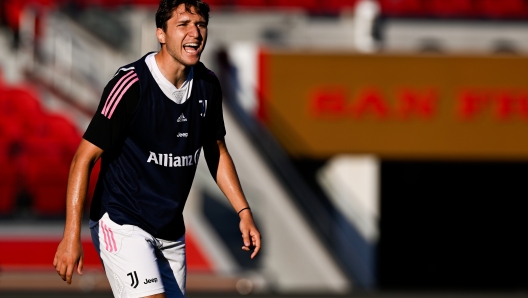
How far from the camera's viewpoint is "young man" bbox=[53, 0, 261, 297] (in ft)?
14.0

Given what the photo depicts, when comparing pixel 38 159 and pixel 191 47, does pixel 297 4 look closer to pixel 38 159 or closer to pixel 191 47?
pixel 38 159

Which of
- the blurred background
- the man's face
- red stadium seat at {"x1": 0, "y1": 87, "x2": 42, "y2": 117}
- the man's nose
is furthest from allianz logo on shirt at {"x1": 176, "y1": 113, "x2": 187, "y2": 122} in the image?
red stadium seat at {"x1": 0, "y1": 87, "x2": 42, "y2": 117}

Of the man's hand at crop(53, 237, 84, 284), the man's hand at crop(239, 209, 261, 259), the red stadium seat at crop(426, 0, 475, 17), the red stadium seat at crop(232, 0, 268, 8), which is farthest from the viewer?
the red stadium seat at crop(426, 0, 475, 17)

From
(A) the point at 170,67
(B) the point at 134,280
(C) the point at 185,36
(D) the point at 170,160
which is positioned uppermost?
(C) the point at 185,36

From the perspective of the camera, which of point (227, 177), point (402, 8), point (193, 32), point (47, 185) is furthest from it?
point (402, 8)

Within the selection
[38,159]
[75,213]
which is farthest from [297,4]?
[75,213]

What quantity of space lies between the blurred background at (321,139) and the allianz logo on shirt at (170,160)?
5.34 metres

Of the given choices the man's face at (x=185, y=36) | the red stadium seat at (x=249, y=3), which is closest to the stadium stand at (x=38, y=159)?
the red stadium seat at (x=249, y=3)

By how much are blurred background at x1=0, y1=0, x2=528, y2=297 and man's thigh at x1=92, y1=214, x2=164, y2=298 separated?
514cm

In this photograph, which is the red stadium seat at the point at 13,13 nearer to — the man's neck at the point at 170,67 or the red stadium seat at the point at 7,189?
the red stadium seat at the point at 7,189

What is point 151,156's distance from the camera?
4.41m

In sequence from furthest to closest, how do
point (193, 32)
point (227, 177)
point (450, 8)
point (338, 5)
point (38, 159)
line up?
point (450, 8) → point (338, 5) → point (38, 159) → point (227, 177) → point (193, 32)

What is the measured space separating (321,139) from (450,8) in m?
4.96

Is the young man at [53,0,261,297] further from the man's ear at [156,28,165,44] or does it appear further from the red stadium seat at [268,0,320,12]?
the red stadium seat at [268,0,320,12]
